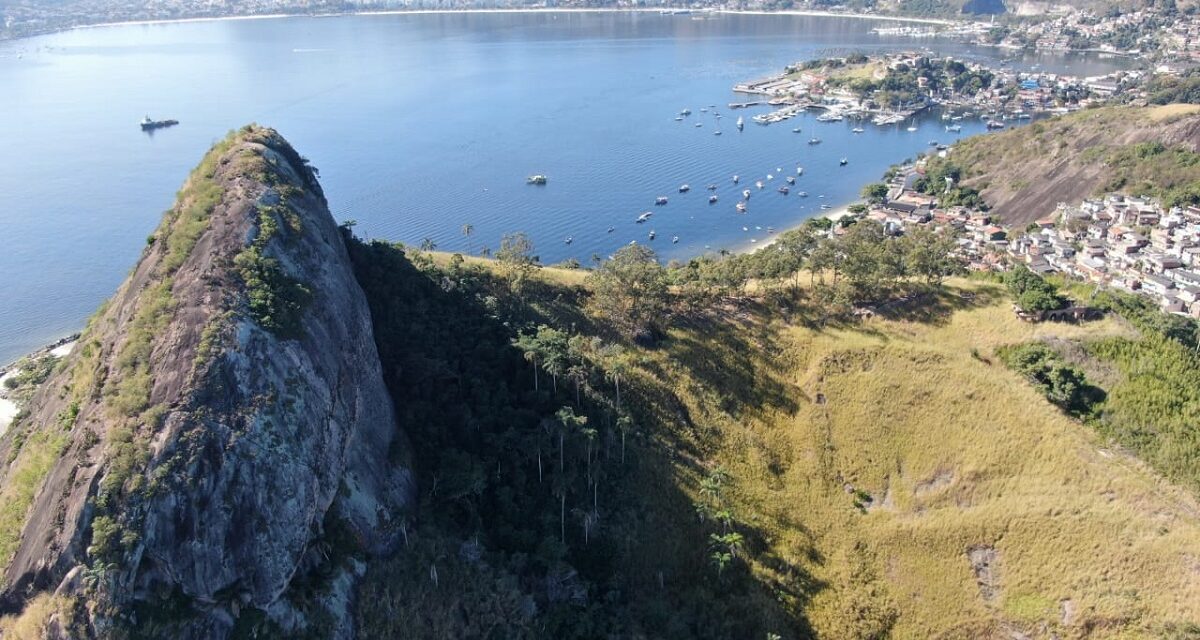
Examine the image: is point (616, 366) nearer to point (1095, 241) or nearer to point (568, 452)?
point (568, 452)

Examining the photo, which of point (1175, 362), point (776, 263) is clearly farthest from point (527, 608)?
point (1175, 362)

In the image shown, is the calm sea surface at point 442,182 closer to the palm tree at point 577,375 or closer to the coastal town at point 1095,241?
the coastal town at point 1095,241

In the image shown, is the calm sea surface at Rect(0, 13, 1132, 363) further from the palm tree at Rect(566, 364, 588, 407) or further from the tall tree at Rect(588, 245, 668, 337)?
the palm tree at Rect(566, 364, 588, 407)

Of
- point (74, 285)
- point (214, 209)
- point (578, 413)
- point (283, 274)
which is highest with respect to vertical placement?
point (214, 209)

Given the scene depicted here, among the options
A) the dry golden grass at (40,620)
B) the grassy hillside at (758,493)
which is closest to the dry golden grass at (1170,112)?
the grassy hillside at (758,493)

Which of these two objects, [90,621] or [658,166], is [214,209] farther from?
[658,166]
